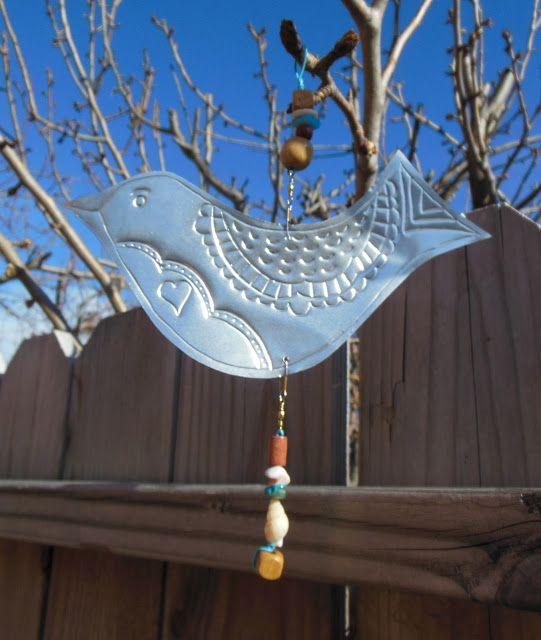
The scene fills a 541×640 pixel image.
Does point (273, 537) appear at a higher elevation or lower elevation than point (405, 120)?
lower

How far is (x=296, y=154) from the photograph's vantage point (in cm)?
77

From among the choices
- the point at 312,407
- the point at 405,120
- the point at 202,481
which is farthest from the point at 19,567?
the point at 405,120

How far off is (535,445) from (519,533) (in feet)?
0.57

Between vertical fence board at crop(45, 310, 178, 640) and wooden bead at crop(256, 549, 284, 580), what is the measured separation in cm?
43

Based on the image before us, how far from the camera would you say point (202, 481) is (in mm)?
967

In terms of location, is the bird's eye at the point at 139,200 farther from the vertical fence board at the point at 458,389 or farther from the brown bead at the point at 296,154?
the vertical fence board at the point at 458,389

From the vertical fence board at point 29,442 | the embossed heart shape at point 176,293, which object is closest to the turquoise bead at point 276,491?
the embossed heart shape at point 176,293

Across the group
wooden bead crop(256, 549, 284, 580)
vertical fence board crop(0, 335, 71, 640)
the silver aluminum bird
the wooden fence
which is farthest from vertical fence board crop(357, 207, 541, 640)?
vertical fence board crop(0, 335, 71, 640)

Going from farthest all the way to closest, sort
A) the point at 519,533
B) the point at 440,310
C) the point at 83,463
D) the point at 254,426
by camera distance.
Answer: the point at 83,463 → the point at 254,426 → the point at 440,310 → the point at 519,533

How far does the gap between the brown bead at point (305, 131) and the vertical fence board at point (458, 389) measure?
0.25 m

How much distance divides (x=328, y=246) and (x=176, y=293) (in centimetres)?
20

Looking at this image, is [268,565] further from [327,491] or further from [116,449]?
[116,449]

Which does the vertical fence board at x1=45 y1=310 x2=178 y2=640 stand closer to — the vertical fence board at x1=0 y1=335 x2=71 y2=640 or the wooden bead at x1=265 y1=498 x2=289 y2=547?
the vertical fence board at x1=0 y1=335 x2=71 y2=640

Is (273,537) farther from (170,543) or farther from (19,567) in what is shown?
(19,567)
